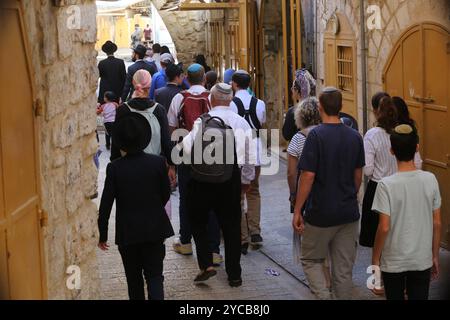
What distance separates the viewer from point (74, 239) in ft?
Answer: 16.8

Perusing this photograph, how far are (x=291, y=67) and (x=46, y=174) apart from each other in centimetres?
888

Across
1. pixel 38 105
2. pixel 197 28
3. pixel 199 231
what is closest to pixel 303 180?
pixel 199 231

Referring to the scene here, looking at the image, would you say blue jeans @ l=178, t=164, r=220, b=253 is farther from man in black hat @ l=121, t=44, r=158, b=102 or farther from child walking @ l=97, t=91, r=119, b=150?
man in black hat @ l=121, t=44, r=158, b=102

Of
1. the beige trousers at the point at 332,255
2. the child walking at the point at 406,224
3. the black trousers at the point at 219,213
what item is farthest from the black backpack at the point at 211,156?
the child walking at the point at 406,224

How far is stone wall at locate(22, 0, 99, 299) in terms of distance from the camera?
180 inches

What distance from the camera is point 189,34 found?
19484mm

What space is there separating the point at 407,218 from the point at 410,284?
394mm

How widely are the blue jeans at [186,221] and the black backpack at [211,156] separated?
0.77 metres

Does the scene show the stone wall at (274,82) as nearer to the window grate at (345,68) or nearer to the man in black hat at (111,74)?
the man in black hat at (111,74)

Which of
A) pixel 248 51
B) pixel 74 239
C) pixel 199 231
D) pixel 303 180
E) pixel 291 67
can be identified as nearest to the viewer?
pixel 74 239

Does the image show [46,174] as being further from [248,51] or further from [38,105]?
[248,51]

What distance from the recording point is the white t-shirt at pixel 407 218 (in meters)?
4.93

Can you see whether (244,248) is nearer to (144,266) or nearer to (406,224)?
(144,266)

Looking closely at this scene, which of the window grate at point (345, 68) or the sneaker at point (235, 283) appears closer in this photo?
the sneaker at point (235, 283)
